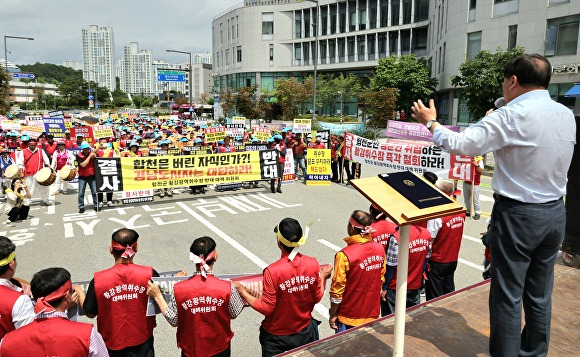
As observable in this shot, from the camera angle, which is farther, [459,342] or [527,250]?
[459,342]

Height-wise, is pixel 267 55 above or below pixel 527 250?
above

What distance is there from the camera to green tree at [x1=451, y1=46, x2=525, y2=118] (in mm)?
22641

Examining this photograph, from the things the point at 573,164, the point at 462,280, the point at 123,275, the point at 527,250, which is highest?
the point at 573,164

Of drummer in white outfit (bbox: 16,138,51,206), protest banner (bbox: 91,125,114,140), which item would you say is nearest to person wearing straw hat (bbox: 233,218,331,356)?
drummer in white outfit (bbox: 16,138,51,206)

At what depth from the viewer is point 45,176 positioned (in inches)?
484

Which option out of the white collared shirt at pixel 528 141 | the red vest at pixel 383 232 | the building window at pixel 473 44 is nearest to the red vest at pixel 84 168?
the red vest at pixel 383 232

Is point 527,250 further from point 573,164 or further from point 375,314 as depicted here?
point 573,164

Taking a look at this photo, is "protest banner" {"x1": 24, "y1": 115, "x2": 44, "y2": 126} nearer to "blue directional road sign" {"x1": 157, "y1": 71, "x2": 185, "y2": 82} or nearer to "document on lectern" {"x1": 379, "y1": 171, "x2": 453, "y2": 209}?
"document on lectern" {"x1": 379, "y1": 171, "x2": 453, "y2": 209}

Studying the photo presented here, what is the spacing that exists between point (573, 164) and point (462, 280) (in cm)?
306

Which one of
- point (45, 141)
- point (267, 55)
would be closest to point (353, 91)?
point (267, 55)

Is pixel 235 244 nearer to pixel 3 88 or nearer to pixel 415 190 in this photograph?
pixel 415 190

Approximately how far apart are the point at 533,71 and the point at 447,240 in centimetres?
288

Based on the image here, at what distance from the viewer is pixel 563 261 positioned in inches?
215

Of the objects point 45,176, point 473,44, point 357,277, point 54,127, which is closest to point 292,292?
point 357,277
